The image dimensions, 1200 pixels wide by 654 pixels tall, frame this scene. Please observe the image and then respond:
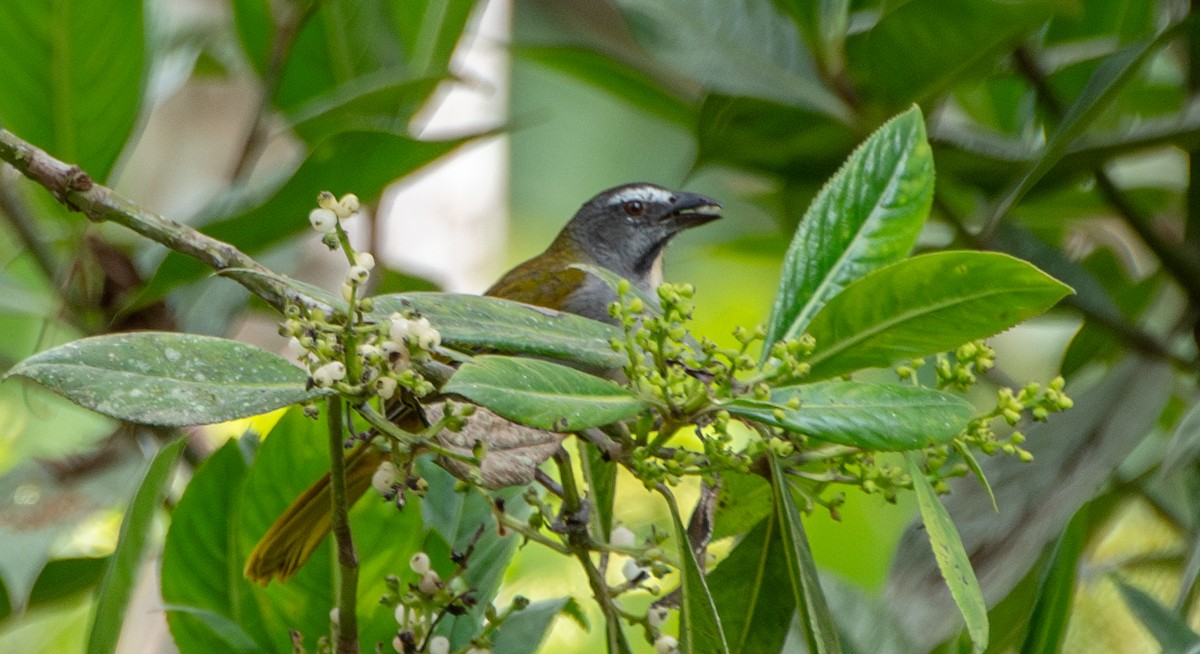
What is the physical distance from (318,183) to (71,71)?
0.35m

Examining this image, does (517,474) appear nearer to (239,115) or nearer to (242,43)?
(242,43)

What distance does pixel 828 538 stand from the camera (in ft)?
6.84

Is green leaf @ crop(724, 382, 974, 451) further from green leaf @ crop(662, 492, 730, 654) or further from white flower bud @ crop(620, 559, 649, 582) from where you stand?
white flower bud @ crop(620, 559, 649, 582)

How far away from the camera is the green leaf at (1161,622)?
4.04 ft

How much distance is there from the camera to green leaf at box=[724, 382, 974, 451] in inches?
33.3

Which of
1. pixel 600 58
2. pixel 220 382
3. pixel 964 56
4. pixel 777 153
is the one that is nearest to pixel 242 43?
pixel 600 58

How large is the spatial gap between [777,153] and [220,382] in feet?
3.74

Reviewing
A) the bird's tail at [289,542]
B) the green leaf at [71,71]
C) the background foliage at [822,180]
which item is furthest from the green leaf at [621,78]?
the bird's tail at [289,542]

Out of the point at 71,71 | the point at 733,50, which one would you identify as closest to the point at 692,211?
the point at 733,50

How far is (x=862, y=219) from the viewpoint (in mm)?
1083

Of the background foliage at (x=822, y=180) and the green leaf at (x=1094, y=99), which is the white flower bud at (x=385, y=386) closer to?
the background foliage at (x=822, y=180)

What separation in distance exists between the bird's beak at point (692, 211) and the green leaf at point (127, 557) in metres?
1.52

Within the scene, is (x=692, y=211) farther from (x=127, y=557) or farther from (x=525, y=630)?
(x=127, y=557)

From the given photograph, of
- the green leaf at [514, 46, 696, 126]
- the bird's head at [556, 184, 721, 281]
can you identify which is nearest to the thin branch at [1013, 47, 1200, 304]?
A: the green leaf at [514, 46, 696, 126]
